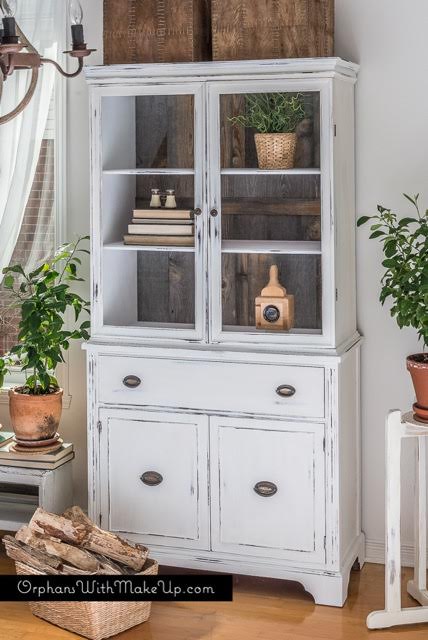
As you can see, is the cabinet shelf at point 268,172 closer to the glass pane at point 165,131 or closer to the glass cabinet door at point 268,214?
the glass cabinet door at point 268,214

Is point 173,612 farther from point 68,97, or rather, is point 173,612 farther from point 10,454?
point 68,97

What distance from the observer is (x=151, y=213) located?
3.47 metres

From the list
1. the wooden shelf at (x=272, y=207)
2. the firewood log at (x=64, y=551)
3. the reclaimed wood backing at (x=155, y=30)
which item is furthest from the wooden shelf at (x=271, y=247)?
the firewood log at (x=64, y=551)

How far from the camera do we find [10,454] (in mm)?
3672

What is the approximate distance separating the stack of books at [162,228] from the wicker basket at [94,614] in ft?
3.88

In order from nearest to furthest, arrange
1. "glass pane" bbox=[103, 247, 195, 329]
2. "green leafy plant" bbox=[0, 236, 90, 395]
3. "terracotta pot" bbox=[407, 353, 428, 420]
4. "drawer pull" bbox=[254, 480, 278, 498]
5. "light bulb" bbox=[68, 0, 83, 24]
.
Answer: "light bulb" bbox=[68, 0, 83, 24] < "terracotta pot" bbox=[407, 353, 428, 420] < "drawer pull" bbox=[254, 480, 278, 498] < "glass pane" bbox=[103, 247, 195, 329] < "green leafy plant" bbox=[0, 236, 90, 395]

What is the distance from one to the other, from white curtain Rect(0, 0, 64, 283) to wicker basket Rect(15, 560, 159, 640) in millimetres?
1603

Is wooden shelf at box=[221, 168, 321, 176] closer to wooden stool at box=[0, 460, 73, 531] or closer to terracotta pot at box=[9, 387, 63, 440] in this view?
terracotta pot at box=[9, 387, 63, 440]

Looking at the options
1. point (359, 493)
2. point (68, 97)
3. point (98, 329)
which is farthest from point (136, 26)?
point (359, 493)

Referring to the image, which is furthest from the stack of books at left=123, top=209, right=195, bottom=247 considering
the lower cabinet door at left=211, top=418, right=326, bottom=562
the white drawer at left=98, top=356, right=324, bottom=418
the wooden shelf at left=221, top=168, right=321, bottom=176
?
the lower cabinet door at left=211, top=418, right=326, bottom=562

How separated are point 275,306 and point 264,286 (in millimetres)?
85

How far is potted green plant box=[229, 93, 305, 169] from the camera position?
3.25m

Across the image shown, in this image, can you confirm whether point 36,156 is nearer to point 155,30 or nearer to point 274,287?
point 155,30

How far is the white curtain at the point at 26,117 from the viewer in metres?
3.88
